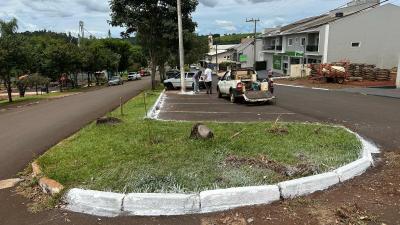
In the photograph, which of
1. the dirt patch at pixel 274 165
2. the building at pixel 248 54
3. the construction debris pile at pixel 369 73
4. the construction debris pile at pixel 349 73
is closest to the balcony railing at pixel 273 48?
the building at pixel 248 54

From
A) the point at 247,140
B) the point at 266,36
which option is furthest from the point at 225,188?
the point at 266,36

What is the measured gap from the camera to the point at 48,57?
47.4 metres

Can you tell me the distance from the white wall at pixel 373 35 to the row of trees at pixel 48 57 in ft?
101

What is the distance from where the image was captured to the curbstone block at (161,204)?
507 cm

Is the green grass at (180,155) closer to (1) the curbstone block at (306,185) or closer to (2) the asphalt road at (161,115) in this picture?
(1) the curbstone block at (306,185)

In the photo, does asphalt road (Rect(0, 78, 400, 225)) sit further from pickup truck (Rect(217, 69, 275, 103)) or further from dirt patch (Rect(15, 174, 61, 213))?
pickup truck (Rect(217, 69, 275, 103))

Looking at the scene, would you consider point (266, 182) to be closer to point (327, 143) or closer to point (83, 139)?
point (327, 143)

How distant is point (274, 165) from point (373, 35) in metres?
42.3

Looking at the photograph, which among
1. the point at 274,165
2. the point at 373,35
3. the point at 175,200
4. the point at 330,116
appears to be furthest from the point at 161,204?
the point at 373,35

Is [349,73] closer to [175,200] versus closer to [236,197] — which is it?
[236,197]

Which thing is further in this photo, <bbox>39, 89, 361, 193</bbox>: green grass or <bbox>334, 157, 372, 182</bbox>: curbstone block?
<bbox>334, 157, 372, 182</bbox>: curbstone block

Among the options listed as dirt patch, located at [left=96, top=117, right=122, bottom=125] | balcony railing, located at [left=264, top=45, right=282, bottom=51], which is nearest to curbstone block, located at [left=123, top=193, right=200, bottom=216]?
dirt patch, located at [left=96, top=117, right=122, bottom=125]

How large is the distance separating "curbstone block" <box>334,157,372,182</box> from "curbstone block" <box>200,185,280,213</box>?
1.28 m

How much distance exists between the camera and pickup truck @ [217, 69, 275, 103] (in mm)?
17016
